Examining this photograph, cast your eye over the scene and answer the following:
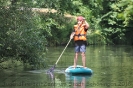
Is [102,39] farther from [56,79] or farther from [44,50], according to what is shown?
[56,79]

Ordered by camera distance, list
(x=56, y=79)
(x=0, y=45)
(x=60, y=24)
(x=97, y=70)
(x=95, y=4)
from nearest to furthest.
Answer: (x=56, y=79)
(x=0, y=45)
(x=97, y=70)
(x=60, y=24)
(x=95, y=4)

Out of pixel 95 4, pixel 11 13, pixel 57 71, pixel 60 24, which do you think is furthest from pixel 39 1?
pixel 95 4

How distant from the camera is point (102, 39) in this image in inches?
1631

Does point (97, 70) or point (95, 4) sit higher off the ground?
point (95, 4)

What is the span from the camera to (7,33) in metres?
15.3

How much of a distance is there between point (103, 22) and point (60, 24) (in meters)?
8.13

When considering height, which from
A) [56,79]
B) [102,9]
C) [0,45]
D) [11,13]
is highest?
[102,9]

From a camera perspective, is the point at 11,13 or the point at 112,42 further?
the point at 112,42

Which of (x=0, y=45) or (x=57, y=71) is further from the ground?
(x=0, y=45)

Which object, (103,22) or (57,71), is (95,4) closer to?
(103,22)

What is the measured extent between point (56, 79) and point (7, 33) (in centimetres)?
304

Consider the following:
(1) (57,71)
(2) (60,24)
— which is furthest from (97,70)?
(2) (60,24)

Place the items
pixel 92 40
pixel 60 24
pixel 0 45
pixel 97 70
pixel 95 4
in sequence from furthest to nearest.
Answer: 1. pixel 95 4
2. pixel 92 40
3. pixel 60 24
4. pixel 97 70
5. pixel 0 45

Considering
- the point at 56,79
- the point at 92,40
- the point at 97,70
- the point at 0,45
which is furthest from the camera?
the point at 92,40
